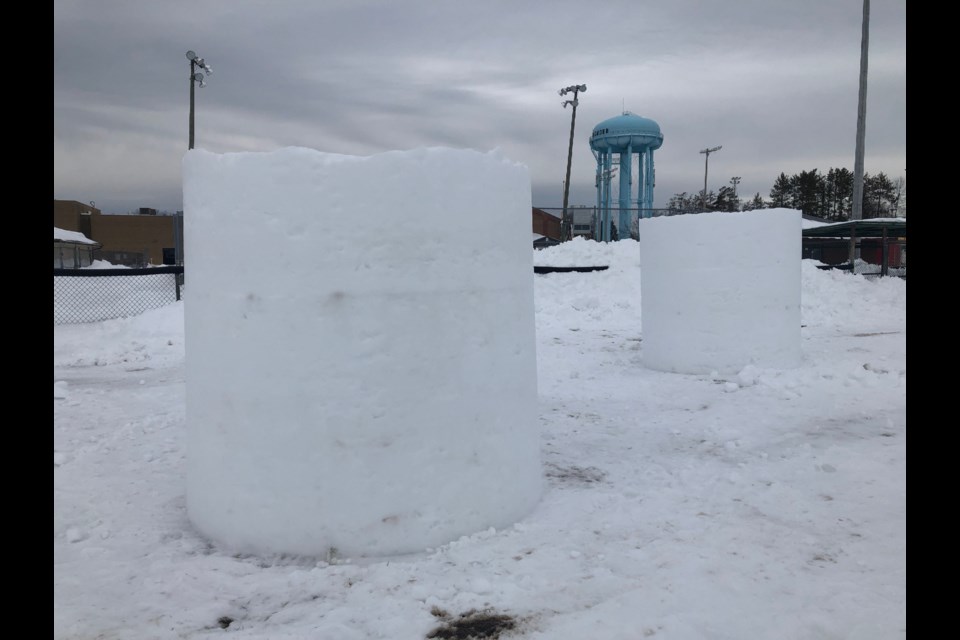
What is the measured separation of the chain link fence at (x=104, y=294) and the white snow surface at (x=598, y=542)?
261 inches

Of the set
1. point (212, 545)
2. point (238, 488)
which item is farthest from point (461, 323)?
point (212, 545)

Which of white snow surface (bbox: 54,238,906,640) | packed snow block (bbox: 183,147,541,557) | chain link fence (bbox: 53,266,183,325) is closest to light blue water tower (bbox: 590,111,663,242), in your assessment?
chain link fence (bbox: 53,266,183,325)

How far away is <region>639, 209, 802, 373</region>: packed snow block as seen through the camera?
9.88m

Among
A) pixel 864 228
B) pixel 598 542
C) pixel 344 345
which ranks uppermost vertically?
pixel 864 228

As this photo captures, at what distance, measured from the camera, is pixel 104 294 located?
14.8 meters

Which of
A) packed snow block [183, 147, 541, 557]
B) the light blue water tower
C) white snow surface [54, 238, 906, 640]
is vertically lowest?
white snow surface [54, 238, 906, 640]

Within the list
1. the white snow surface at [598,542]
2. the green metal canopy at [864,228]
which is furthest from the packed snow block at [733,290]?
the green metal canopy at [864,228]

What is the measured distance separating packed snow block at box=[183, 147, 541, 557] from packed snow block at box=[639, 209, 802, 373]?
6456 mm

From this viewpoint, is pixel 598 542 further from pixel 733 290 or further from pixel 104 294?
pixel 104 294

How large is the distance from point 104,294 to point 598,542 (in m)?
13.8

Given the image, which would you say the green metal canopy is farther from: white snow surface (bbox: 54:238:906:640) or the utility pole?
white snow surface (bbox: 54:238:906:640)

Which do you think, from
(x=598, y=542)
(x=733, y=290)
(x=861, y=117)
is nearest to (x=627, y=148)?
(x=861, y=117)

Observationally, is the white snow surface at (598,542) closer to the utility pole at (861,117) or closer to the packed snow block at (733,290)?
the packed snow block at (733,290)

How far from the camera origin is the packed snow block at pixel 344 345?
393cm
